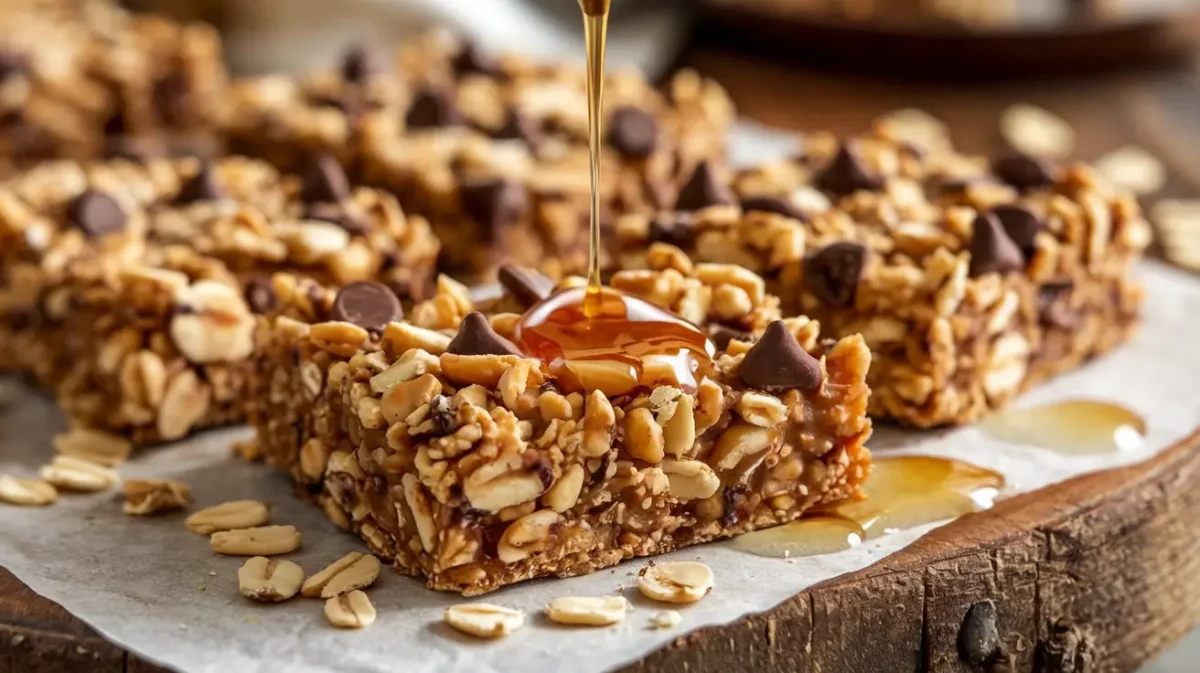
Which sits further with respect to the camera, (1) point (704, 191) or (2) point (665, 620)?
(1) point (704, 191)

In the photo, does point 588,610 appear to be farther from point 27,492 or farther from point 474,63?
point 474,63

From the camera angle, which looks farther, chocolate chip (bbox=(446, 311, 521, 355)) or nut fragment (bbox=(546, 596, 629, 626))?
chocolate chip (bbox=(446, 311, 521, 355))

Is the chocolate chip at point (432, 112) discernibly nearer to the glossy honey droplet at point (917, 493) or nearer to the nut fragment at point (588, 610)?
the glossy honey droplet at point (917, 493)

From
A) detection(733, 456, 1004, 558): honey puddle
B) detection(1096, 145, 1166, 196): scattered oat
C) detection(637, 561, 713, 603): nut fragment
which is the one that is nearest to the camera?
detection(637, 561, 713, 603): nut fragment

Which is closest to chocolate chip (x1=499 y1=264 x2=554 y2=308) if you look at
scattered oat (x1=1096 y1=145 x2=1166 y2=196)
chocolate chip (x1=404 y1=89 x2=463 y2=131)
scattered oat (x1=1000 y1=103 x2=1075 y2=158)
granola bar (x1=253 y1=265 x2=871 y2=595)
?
granola bar (x1=253 y1=265 x2=871 y2=595)

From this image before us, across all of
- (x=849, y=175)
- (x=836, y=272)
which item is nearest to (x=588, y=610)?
(x=836, y=272)

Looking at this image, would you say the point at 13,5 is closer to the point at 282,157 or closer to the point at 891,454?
the point at 282,157

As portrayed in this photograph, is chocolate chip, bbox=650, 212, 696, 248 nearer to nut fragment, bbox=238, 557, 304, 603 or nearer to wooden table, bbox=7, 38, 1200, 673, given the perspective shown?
wooden table, bbox=7, 38, 1200, 673
